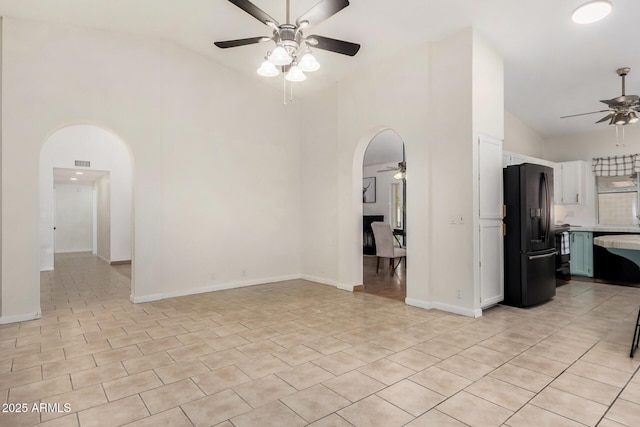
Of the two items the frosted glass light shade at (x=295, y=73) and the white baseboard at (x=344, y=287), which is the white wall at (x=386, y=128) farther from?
the frosted glass light shade at (x=295, y=73)

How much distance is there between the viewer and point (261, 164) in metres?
6.15

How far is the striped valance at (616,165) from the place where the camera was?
20.8 ft

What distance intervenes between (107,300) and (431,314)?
4.39 metres

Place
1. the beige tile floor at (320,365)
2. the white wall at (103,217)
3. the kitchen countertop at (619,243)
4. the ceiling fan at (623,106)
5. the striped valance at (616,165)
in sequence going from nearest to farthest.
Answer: the beige tile floor at (320,365) → the kitchen countertop at (619,243) → the ceiling fan at (623,106) → the striped valance at (616,165) → the white wall at (103,217)

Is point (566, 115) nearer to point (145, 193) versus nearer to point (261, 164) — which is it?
point (261, 164)

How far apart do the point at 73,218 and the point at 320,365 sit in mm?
12399

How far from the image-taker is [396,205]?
32.6 ft

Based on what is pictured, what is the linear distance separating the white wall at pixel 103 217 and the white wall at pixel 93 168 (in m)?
0.13

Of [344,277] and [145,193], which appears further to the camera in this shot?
[344,277]

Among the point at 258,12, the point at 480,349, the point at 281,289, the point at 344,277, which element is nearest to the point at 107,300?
the point at 281,289

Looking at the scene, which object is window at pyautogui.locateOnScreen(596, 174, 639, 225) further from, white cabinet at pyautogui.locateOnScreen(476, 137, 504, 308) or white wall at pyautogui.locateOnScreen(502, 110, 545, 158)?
white cabinet at pyautogui.locateOnScreen(476, 137, 504, 308)

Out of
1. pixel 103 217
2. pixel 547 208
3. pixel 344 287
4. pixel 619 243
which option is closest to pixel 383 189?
pixel 344 287

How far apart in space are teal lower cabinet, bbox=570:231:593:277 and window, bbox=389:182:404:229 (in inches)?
161

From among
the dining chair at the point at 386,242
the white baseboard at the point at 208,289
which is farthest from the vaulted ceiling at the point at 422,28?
the white baseboard at the point at 208,289
